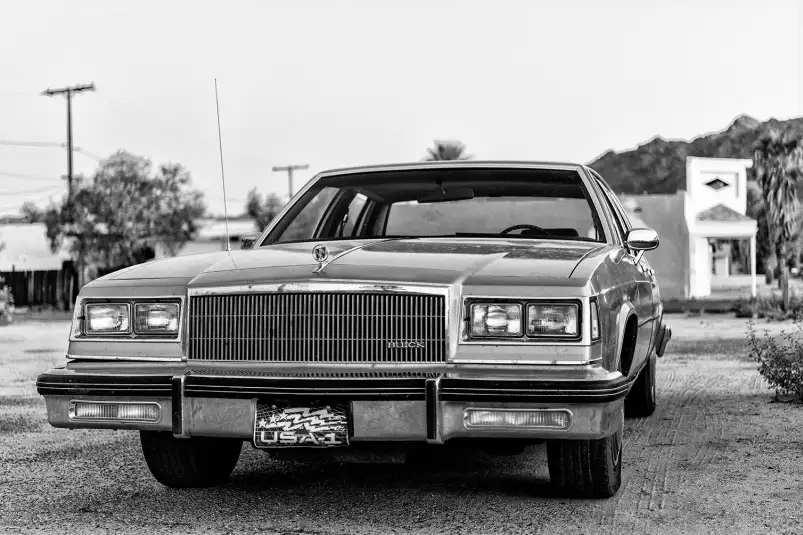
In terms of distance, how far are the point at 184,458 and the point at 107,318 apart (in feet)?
2.92

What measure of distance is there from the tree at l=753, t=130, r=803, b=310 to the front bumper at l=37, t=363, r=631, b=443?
34.4m

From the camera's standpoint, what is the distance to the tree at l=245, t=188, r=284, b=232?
64750 mm

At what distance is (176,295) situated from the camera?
4.76 m

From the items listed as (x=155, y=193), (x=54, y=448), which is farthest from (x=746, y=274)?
(x=54, y=448)

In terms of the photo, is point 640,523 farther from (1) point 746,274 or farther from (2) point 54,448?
(1) point 746,274

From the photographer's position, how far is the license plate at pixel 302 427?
14.8 ft

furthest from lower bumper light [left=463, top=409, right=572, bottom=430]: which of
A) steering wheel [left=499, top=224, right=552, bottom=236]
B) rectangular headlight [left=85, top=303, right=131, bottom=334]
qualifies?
steering wheel [left=499, top=224, right=552, bottom=236]

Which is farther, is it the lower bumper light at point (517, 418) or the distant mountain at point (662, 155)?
the distant mountain at point (662, 155)

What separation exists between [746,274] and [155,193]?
41.6 meters

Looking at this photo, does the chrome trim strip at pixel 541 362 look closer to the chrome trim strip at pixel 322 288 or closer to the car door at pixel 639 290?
the chrome trim strip at pixel 322 288

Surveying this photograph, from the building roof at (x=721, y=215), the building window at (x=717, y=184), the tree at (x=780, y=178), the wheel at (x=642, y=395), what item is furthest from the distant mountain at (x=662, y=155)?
the wheel at (x=642, y=395)

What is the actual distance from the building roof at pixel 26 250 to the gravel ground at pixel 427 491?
46282 millimetres

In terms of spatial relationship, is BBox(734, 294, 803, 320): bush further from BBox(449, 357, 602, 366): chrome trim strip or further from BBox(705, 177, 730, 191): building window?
BBox(449, 357, 602, 366): chrome trim strip

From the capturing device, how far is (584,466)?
495 centimetres
